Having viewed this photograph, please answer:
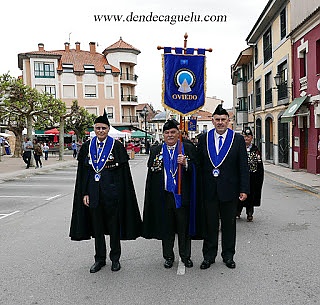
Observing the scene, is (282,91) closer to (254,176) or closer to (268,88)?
(268,88)

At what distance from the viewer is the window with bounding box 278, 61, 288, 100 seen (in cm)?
1950

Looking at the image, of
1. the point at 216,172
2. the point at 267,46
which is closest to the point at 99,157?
the point at 216,172

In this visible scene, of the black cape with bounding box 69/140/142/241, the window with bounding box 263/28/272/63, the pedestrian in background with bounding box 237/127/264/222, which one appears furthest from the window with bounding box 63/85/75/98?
the black cape with bounding box 69/140/142/241

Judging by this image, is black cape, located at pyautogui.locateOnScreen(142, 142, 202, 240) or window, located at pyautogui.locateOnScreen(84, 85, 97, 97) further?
window, located at pyautogui.locateOnScreen(84, 85, 97, 97)

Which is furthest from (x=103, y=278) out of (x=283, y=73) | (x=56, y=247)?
(x=283, y=73)

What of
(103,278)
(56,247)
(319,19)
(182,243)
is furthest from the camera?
(319,19)

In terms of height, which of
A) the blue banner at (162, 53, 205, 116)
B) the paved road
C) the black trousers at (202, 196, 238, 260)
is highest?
the blue banner at (162, 53, 205, 116)

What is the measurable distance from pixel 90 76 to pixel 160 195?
47468 millimetres

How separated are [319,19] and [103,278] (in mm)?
13951

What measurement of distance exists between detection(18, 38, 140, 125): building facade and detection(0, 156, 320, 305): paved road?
43.6 meters

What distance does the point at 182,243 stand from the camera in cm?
481

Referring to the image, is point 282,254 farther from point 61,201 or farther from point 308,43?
point 308,43

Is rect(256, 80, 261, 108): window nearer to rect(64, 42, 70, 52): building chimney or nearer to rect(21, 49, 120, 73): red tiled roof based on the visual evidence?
rect(21, 49, 120, 73): red tiled roof

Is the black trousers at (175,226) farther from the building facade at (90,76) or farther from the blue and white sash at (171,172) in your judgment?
the building facade at (90,76)
